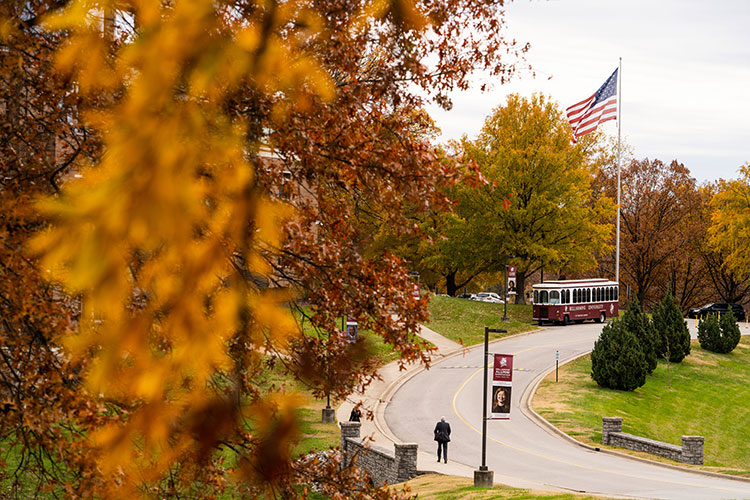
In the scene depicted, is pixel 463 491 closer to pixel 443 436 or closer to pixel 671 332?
pixel 443 436

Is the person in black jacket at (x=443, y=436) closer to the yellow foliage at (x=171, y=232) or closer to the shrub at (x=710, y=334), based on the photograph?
the yellow foliage at (x=171, y=232)

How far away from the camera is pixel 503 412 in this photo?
21.8m

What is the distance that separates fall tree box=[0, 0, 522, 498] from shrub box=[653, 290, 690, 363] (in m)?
39.0

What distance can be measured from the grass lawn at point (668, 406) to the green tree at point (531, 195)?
456 inches

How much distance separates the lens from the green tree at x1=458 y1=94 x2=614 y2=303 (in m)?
50.0

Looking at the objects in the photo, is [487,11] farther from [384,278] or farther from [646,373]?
[646,373]

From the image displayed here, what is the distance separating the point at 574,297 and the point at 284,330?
49.7m

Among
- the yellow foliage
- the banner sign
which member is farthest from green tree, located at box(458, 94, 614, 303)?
the yellow foliage

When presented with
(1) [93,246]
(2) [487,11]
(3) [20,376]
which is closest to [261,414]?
(1) [93,246]

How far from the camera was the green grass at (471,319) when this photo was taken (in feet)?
153

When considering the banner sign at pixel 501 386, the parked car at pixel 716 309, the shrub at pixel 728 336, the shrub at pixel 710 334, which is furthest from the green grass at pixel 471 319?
the banner sign at pixel 501 386

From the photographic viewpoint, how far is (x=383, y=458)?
76.2ft

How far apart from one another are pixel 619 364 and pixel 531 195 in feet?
56.8

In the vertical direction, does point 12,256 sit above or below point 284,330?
above
